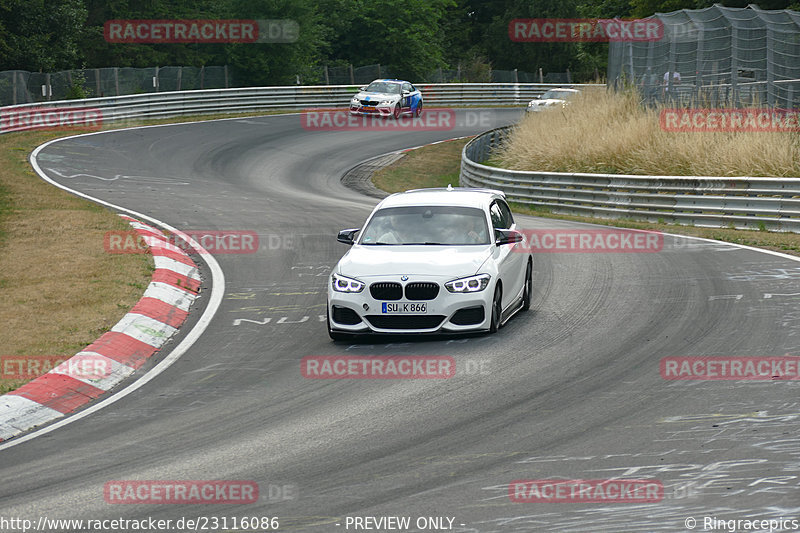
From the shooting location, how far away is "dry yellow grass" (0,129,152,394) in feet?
38.1

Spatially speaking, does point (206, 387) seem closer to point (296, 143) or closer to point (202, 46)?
point (296, 143)

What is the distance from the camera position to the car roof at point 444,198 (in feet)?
41.4

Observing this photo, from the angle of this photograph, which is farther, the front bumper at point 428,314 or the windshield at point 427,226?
the windshield at point 427,226

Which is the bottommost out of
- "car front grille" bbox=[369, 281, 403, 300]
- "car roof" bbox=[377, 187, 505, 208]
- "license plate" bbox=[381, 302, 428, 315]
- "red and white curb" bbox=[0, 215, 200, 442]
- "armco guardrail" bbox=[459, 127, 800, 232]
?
"armco guardrail" bbox=[459, 127, 800, 232]

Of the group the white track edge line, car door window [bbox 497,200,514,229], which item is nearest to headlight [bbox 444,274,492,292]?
car door window [bbox 497,200,514,229]

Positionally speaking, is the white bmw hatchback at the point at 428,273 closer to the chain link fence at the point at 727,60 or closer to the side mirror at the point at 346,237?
the side mirror at the point at 346,237

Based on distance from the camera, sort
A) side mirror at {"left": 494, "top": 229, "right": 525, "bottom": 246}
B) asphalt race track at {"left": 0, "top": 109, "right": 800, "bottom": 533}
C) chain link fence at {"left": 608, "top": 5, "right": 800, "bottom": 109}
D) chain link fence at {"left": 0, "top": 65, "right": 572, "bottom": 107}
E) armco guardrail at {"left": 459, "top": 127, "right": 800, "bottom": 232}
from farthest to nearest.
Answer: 1. chain link fence at {"left": 0, "top": 65, "right": 572, "bottom": 107}
2. chain link fence at {"left": 608, "top": 5, "right": 800, "bottom": 109}
3. armco guardrail at {"left": 459, "top": 127, "right": 800, "bottom": 232}
4. side mirror at {"left": 494, "top": 229, "right": 525, "bottom": 246}
5. asphalt race track at {"left": 0, "top": 109, "right": 800, "bottom": 533}

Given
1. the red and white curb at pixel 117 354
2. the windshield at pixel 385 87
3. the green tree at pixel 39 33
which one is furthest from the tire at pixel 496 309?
the green tree at pixel 39 33

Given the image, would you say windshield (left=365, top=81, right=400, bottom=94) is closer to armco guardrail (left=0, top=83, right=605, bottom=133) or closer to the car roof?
armco guardrail (left=0, top=83, right=605, bottom=133)

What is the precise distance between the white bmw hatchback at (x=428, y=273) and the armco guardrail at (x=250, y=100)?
2868 centimetres

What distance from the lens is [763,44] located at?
2906cm

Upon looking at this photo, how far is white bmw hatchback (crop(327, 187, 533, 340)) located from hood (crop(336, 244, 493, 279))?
0.4 inches

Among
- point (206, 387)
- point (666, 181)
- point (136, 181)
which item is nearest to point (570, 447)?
point (206, 387)

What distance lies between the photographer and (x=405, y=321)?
1102 cm
